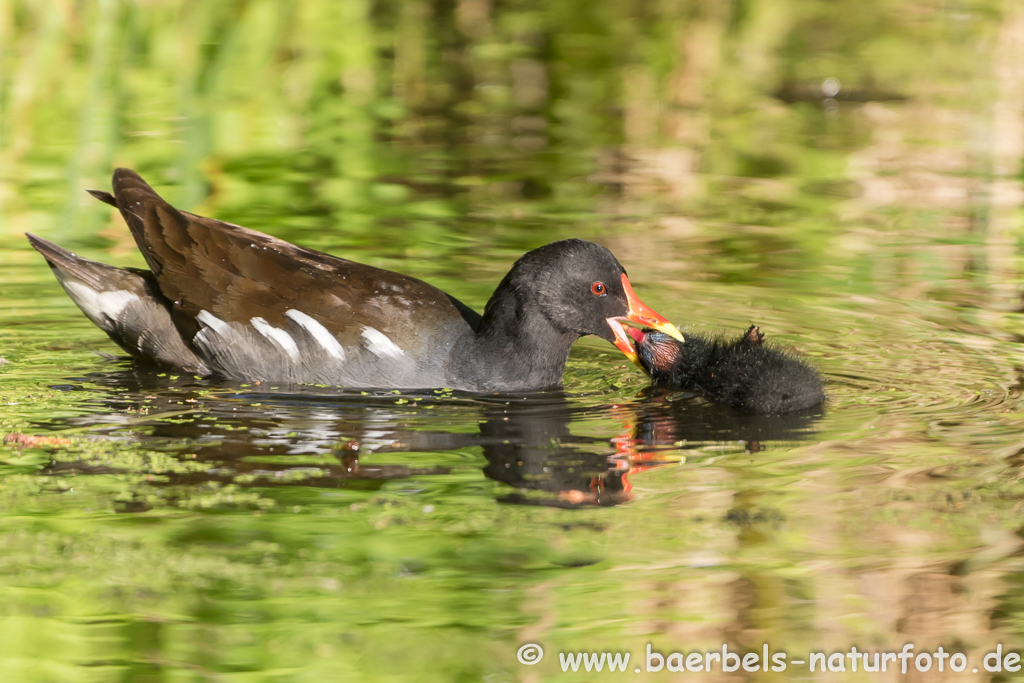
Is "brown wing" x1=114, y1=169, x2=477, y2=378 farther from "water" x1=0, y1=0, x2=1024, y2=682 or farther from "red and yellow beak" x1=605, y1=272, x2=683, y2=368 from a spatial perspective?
"red and yellow beak" x1=605, y1=272, x2=683, y2=368

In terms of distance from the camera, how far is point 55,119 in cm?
1064

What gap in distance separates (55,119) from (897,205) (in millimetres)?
6273

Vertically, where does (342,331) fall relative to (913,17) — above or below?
below

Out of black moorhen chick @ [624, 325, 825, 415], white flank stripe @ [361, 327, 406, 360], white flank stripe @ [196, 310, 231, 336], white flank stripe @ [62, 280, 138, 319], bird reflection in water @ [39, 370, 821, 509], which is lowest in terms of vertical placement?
bird reflection in water @ [39, 370, 821, 509]

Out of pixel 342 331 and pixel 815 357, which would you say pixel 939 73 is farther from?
pixel 342 331

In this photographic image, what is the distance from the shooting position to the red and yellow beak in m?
5.98

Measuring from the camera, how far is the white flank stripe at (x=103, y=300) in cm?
610

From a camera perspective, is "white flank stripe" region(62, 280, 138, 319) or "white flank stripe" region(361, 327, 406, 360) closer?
"white flank stripe" region(361, 327, 406, 360)

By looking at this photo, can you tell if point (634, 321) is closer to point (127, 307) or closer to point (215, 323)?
point (215, 323)

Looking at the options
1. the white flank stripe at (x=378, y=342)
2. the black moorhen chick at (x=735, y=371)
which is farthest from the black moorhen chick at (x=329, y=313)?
the black moorhen chick at (x=735, y=371)

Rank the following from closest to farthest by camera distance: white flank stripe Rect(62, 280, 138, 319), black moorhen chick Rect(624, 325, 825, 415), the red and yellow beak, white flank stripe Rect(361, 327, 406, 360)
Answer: black moorhen chick Rect(624, 325, 825, 415) → white flank stripe Rect(361, 327, 406, 360) → the red and yellow beak → white flank stripe Rect(62, 280, 138, 319)

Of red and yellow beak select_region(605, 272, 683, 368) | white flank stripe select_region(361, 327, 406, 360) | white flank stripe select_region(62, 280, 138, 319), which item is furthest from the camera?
white flank stripe select_region(62, 280, 138, 319)

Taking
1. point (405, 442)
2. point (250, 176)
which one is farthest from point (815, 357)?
point (250, 176)

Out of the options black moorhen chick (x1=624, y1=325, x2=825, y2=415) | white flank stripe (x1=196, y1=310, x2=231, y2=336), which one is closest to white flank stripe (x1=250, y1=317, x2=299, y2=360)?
white flank stripe (x1=196, y1=310, x2=231, y2=336)
